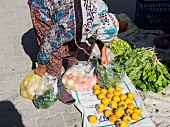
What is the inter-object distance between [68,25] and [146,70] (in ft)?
4.99

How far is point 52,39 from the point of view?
10.5ft

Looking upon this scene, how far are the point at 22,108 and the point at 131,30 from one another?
2.42 metres

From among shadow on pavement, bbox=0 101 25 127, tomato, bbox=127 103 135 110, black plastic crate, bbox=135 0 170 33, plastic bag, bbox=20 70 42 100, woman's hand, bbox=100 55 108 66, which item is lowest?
shadow on pavement, bbox=0 101 25 127

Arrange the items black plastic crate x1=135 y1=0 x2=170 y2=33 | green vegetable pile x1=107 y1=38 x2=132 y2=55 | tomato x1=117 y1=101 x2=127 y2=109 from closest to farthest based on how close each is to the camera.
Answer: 1. tomato x1=117 y1=101 x2=127 y2=109
2. green vegetable pile x1=107 y1=38 x2=132 y2=55
3. black plastic crate x1=135 y1=0 x2=170 y2=33

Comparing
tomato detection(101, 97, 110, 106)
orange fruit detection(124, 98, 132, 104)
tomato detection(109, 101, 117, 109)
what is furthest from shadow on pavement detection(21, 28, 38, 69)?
orange fruit detection(124, 98, 132, 104)

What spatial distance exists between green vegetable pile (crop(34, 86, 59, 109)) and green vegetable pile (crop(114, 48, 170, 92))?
1.10 meters

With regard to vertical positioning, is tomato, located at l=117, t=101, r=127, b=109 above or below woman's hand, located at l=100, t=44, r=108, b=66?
below

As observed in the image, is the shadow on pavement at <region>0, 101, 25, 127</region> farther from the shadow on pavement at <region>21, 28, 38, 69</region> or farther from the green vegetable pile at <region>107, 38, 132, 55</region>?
the green vegetable pile at <region>107, 38, 132, 55</region>

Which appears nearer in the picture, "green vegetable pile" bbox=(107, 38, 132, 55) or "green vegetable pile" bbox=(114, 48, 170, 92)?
"green vegetable pile" bbox=(114, 48, 170, 92)

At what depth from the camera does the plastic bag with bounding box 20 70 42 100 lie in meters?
3.79

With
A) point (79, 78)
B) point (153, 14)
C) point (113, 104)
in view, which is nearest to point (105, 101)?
point (113, 104)

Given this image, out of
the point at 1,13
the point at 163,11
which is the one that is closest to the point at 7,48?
the point at 1,13

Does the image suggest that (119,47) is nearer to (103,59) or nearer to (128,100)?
(103,59)

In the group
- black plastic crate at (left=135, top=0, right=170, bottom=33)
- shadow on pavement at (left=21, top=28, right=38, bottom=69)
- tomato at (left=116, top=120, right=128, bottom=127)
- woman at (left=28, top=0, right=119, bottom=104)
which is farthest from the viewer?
black plastic crate at (left=135, top=0, right=170, bottom=33)
